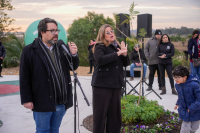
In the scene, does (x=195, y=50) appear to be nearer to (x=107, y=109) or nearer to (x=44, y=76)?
(x=107, y=109)

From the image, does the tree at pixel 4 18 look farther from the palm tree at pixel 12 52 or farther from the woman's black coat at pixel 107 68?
the woman's black coat at pixel 107 68

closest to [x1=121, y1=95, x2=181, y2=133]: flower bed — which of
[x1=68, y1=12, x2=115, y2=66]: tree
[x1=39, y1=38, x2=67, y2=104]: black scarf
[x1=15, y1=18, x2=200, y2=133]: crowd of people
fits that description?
[x1=15, y1=18, x2=200, y2=133]: crowd of people

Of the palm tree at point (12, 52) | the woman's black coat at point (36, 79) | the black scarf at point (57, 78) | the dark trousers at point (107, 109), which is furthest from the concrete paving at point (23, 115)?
the palm tree at point (12, 52)

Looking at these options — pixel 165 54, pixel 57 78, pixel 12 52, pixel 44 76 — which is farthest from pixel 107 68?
pixel 12 52

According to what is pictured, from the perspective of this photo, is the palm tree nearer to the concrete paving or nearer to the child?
the concrete paving

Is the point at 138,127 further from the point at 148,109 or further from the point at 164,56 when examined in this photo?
the point at 164,56

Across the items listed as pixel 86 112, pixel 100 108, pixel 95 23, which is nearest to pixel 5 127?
pixel 86 112

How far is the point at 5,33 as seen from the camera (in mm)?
18047

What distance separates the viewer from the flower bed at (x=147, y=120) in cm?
368

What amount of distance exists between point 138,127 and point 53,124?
1.65 m

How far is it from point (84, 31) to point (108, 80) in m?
19.7

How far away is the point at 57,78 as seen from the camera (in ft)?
8.36

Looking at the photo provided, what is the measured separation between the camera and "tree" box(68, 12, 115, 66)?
22236mm

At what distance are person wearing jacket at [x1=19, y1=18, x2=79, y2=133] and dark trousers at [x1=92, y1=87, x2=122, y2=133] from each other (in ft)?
2.19
